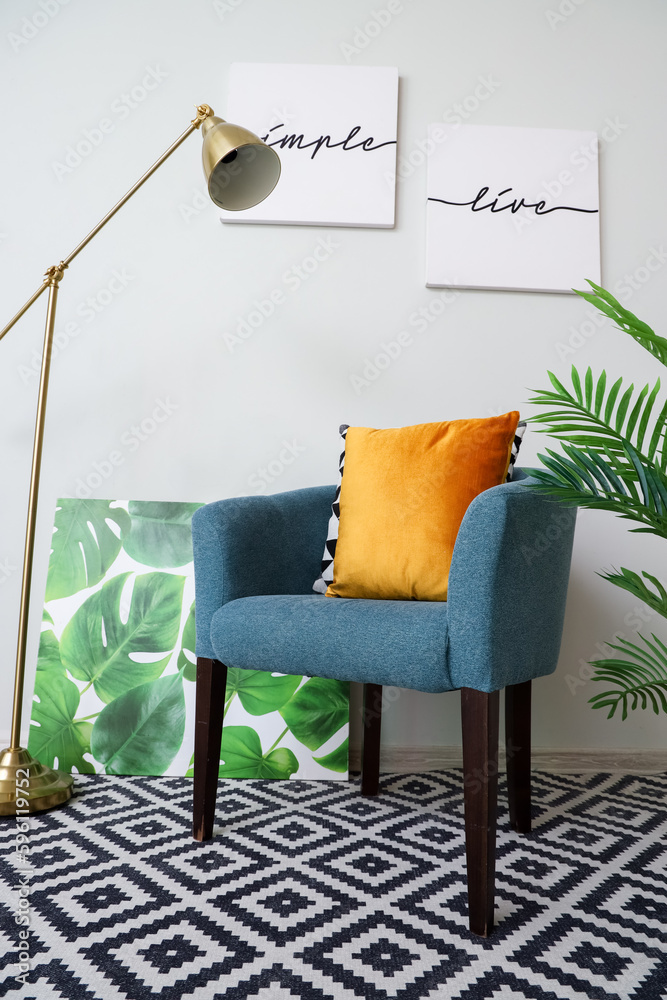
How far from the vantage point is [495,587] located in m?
1.13

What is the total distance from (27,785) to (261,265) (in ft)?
5.13

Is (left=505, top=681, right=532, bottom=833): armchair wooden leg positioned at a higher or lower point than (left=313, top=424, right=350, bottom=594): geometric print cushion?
lower

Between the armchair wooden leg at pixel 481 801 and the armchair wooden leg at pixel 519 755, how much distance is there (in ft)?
1.42

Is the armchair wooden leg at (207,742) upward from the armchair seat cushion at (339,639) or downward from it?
downward

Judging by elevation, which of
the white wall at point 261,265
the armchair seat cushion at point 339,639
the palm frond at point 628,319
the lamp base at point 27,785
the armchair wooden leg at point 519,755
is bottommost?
the lamp base at point 27,785

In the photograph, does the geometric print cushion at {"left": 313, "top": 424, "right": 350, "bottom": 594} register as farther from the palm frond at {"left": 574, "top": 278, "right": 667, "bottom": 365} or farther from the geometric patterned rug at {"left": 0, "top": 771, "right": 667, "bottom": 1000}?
the palm frond at {"left": 574, "top": 278, "right": 667, "bottom": 365}

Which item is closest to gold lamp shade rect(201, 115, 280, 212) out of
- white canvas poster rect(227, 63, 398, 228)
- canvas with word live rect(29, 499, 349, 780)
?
white canvas poster rect(227, 63, 398, 228)

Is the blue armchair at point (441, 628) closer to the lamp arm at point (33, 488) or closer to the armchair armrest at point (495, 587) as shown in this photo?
the armchair armrest at point (495, 587)

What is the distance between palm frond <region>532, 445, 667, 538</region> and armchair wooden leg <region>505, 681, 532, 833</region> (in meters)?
0.51

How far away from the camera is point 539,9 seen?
2.16 m

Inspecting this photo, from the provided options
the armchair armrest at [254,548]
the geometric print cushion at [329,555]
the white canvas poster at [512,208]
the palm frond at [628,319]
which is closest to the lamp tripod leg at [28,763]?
the armchair armrest at [254,548]

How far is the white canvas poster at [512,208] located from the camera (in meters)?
2.08

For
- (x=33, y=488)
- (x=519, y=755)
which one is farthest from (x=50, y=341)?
(x=519, y=755)

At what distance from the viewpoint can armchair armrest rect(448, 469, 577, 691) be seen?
1.12m
